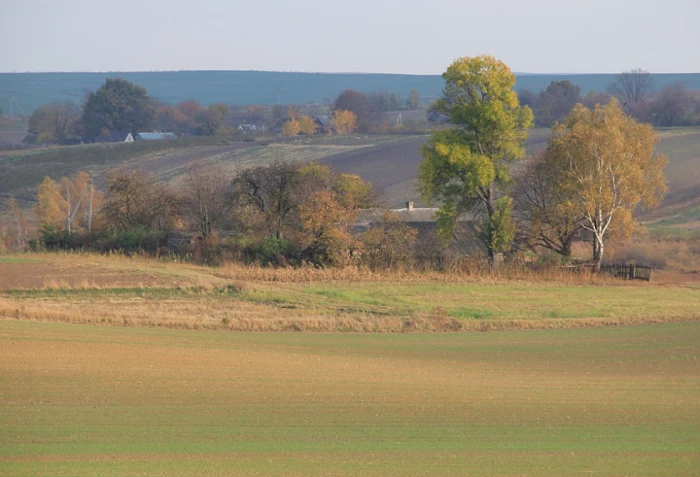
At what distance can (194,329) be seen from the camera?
26.9 metres

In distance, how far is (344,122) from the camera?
475ft

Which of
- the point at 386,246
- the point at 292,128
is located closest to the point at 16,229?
the point at 386,246

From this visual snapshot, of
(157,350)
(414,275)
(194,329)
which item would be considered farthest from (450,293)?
(157,350)

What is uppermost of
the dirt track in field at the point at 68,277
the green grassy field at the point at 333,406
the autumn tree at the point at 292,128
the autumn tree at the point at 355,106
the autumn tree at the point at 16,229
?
the autumn tree at the point at 355,106

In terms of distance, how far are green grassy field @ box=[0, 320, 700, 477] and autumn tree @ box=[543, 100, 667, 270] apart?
19.9 m

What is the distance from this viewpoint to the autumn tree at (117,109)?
14412 cm

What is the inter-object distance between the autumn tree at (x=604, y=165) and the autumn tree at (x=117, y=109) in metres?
111

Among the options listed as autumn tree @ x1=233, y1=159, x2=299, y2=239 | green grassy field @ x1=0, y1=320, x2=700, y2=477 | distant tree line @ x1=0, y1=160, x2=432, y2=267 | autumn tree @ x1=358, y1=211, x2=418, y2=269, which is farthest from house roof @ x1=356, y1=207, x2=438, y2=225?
green grassy field @ x1=0, y1=320, x2=700, y2=477

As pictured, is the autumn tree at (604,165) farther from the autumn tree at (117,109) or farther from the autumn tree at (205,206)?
the autumn tree at (117,109)

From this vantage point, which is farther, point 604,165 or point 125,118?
point 125,118

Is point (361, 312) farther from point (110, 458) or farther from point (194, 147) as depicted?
point (194, 147)

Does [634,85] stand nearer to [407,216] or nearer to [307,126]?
[307,126]

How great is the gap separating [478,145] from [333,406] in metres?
29.7

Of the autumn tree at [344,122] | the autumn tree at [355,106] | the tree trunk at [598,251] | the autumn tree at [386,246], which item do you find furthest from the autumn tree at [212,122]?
the tree trunk at [598,251]
